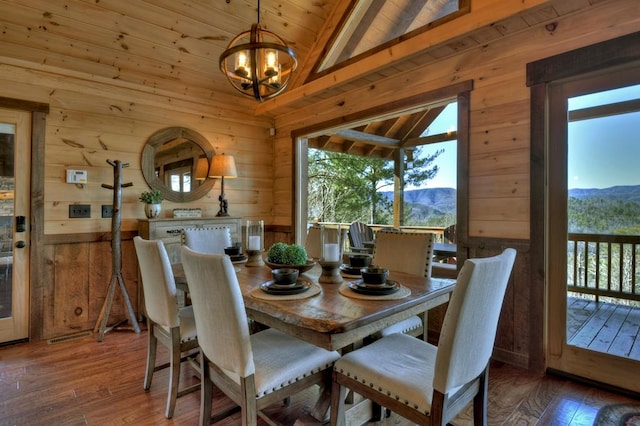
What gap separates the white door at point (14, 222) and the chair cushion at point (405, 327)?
10.6 feet

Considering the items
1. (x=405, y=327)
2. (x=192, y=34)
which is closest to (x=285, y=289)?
(x=405, y=327)

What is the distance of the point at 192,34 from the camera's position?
135 inches

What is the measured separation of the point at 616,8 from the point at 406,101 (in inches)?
58.4

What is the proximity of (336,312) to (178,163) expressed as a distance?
10.5ft

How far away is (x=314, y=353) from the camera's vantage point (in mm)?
1611

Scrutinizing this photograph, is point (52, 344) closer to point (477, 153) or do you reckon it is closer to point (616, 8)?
point (477, 153)

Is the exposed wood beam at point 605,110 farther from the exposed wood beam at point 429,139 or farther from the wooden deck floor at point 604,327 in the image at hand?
the exposed wood beam at point 429,139

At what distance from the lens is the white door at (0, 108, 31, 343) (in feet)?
9.73

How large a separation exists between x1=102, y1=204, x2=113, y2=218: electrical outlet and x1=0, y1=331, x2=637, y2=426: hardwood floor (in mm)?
1340

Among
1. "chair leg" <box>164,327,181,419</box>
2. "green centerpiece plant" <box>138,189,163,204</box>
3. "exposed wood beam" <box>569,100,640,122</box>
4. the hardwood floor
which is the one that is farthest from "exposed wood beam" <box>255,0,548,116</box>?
"chair leg" <box>164,327,181,419</box>

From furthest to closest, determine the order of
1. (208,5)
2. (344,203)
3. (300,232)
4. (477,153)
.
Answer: (344,203), (300,232), (208,5), (477,153)

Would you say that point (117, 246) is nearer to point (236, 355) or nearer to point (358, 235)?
point (236, 355)

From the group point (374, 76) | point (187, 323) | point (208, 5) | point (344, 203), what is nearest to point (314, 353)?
point (187, 323)

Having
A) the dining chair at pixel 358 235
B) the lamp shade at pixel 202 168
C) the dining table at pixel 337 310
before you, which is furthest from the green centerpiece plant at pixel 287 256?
the dining chair at pixel 358 235
